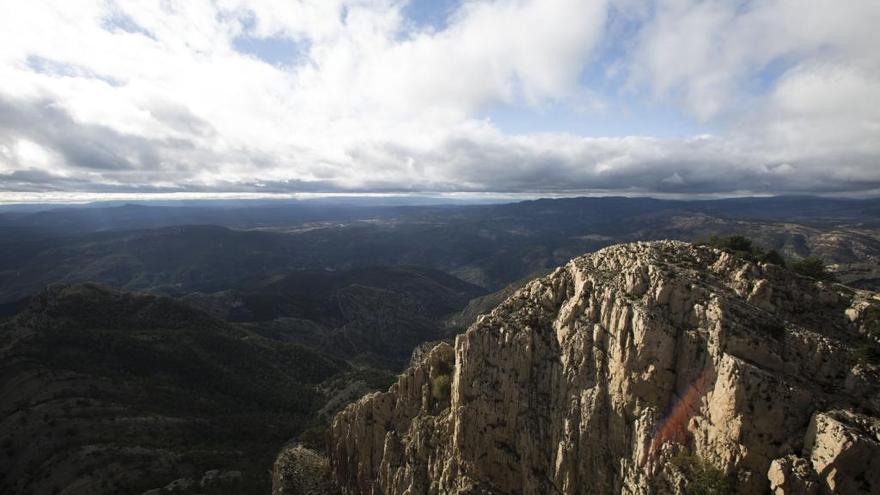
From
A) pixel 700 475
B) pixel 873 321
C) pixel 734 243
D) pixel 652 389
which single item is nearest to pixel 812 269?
pixel 734 243

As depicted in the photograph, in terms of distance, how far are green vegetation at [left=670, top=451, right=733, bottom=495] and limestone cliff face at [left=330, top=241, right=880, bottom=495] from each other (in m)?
0.46

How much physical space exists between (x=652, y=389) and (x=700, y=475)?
914 cm

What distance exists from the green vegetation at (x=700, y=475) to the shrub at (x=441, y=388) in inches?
1384

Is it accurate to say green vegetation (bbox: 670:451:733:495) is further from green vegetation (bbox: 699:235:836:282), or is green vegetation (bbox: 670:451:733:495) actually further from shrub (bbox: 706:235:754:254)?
shrub (bbox: 706:235:754:254)

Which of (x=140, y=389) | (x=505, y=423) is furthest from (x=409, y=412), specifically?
(x=140, y=389)

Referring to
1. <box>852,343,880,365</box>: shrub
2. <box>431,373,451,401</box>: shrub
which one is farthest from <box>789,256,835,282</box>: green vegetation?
<box>431,373,451,401</box>: shrub

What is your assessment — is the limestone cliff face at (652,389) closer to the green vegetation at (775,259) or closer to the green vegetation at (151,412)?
the green vegetation at (775,259)

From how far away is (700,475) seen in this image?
4700 cm

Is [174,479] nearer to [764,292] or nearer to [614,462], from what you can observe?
[614,462]

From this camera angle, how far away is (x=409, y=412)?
260 feet

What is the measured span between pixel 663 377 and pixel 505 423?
21826 millimetres

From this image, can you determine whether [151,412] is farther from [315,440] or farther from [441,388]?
[441,388]

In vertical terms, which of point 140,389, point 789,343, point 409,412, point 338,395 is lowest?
point 338,395

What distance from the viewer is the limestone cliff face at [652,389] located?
45.2 metres
